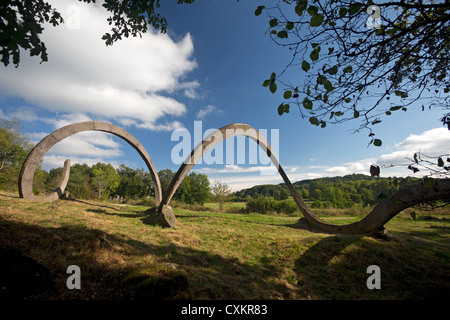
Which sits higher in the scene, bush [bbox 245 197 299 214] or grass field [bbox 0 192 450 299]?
grass field [bbox 0 192 450 299]

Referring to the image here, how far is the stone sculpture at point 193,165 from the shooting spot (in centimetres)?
701

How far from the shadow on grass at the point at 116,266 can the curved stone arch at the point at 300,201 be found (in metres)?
4.12

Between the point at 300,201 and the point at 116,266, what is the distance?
12930 millimetres

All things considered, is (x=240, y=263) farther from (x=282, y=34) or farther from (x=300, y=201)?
(x=300, y=201)

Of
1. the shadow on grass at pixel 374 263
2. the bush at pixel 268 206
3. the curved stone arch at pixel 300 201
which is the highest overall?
the curved stone arch at pixel 300 201

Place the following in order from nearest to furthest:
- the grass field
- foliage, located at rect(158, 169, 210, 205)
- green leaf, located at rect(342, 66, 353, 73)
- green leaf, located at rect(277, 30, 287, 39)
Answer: green leaf, located at rect(277, 30, 287, 39) < green leaf, located at rect(342, 66, 353, 73) < the grass field < foliage, located at rect(158, 169, 210, 205)

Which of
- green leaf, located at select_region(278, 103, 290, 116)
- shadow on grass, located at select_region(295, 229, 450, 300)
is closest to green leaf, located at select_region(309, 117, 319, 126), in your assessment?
green leaf, located at select_region(278, 103, 290, 116)

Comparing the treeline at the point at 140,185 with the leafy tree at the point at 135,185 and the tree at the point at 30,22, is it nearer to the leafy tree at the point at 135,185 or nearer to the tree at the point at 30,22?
the leafy tree at the point at 135,185

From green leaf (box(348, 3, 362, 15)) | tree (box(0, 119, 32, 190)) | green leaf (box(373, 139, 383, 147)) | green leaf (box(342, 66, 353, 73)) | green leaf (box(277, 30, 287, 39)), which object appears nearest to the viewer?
green leaf (box(348, 3, 362, 15))

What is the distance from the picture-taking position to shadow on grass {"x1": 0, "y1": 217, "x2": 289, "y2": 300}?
307 cm

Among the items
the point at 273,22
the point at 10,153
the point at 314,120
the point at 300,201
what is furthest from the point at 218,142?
the point at 10,153

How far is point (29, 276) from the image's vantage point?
8.81 ft

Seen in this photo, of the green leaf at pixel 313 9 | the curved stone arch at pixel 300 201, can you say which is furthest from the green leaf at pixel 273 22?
the curved stone arch at pixel 300 201

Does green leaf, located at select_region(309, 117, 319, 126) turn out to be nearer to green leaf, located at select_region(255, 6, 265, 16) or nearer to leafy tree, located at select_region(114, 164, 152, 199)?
green leaf, located at select_region(255, 6, 265, 16)
